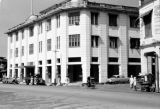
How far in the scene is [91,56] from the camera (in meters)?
51.3

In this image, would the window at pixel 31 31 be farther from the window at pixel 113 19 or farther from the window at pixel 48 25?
the window at pixel 113 19

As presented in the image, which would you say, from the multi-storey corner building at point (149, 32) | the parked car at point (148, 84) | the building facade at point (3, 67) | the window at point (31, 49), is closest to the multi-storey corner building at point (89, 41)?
the window at point (31, 49)

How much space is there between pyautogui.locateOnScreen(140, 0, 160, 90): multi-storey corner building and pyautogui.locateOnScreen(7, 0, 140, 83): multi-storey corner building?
14757 millimetres

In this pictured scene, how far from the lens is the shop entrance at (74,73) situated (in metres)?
53.9

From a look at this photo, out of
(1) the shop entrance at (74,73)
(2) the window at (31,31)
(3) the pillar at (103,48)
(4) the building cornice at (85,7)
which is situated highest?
(4) the building cornice at (85,7)

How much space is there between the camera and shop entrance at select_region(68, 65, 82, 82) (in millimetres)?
53922

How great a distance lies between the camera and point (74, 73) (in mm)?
54719

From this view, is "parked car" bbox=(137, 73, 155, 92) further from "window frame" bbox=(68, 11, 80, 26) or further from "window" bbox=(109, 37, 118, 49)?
"window frame" bbox=(68, 11, 80, 26)

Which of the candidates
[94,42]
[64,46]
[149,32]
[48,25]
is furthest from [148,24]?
[48,25]

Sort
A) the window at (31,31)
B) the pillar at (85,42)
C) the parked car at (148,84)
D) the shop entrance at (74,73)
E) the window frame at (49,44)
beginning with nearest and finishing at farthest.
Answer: the parked car at (148,84) < the pillar at (85,42) < the shop entrance at (74,73) < the window frame at (49,44) < the window at (31,31)

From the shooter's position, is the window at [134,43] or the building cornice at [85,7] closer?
the building cornice at [85,7]

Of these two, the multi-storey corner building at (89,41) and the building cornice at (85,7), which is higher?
the building cornice at (85,7)

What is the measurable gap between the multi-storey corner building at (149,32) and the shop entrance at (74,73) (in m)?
17.9

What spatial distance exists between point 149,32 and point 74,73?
22.0 metres
